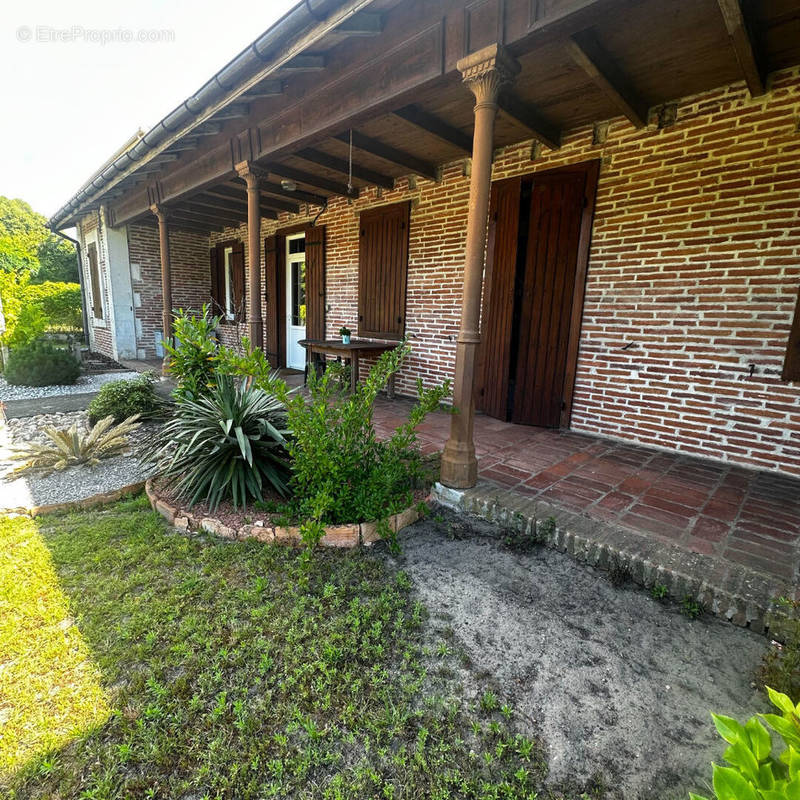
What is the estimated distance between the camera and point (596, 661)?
1.54m

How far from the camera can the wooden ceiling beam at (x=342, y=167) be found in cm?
438

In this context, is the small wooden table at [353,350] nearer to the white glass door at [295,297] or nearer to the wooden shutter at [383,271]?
the wooden shutter at [383,271]

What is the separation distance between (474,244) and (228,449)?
77.2 inches

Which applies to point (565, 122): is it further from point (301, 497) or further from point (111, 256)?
point (111, 256)

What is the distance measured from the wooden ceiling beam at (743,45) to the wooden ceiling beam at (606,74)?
607 millimetres

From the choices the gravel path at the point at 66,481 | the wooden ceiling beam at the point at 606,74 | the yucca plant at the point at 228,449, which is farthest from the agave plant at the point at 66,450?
the wooden ceiling beam at the point at 606,74

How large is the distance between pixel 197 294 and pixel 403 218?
6.43 meters

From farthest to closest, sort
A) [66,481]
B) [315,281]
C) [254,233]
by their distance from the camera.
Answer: [315,281] → [254,233] → [66,481]

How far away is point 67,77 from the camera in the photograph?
263 inches

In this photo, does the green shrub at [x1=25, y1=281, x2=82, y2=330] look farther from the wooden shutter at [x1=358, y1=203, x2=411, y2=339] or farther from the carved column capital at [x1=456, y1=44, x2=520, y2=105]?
the carved column capital at [x1=456, y1=44, x2=520, y2=105]

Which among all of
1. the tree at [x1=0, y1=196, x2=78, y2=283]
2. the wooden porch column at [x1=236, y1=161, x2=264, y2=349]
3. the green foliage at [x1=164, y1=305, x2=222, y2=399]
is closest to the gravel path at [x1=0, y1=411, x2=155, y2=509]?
the green foliage at [x1=164, y1=305, x2=222, y2=399]

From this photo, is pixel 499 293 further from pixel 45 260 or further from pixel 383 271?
pixel 45 260

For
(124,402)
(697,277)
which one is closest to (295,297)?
(124,402)

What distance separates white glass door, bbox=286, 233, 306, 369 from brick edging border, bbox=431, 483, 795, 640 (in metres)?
5.34
